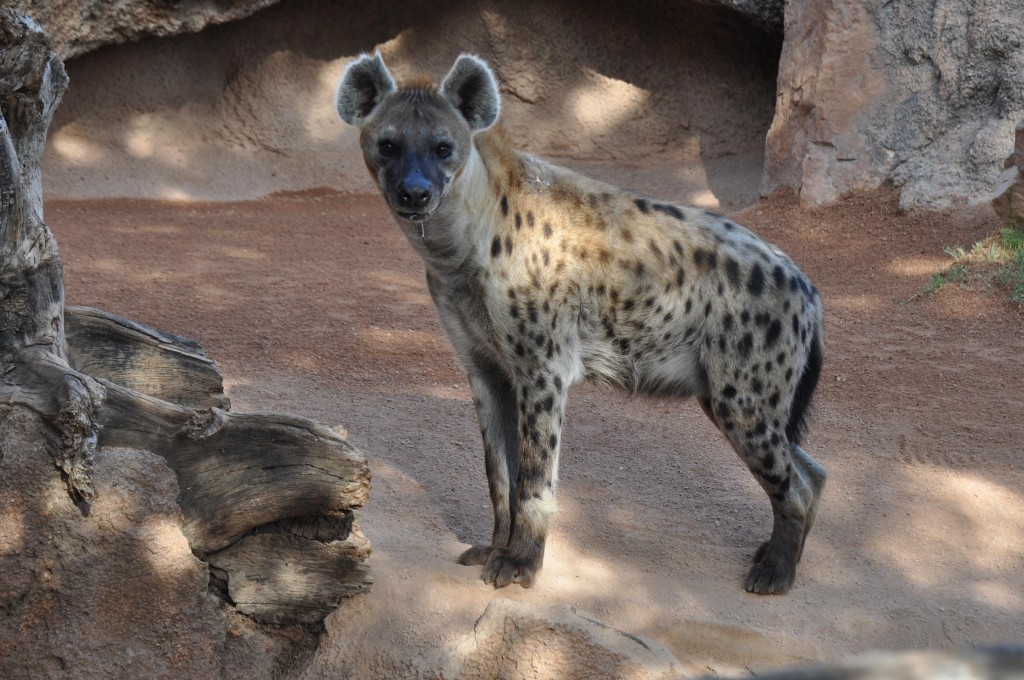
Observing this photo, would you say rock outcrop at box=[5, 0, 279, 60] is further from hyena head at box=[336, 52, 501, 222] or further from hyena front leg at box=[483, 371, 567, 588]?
hyena front leg at box=[483, 371, 567, 588]

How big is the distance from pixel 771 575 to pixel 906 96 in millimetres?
5957

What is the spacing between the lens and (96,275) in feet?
24.8

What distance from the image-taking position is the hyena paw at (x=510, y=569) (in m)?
3.89

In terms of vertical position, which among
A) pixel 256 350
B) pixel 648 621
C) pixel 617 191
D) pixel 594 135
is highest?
pixel 617 191

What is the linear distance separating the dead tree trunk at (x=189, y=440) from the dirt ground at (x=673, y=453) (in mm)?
254

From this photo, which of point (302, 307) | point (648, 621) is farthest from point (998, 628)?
point (302, 307)

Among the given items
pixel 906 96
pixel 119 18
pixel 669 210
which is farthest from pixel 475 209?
pixel 119 18

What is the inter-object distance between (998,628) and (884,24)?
6.33m

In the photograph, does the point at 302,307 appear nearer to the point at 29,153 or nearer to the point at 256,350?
the point at 256,350

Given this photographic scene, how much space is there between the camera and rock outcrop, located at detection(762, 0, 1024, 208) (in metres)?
8.49

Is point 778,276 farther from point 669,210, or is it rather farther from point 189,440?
point 189,440

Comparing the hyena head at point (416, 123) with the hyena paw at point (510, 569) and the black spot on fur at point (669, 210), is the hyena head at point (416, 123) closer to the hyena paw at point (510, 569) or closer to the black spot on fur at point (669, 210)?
the black spot on fur at point (669, 210)

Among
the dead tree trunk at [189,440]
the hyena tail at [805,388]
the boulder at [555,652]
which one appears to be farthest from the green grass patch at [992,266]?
the dead tree trunk at [189,440]

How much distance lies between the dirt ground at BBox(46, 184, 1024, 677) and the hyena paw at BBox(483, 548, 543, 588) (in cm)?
4
